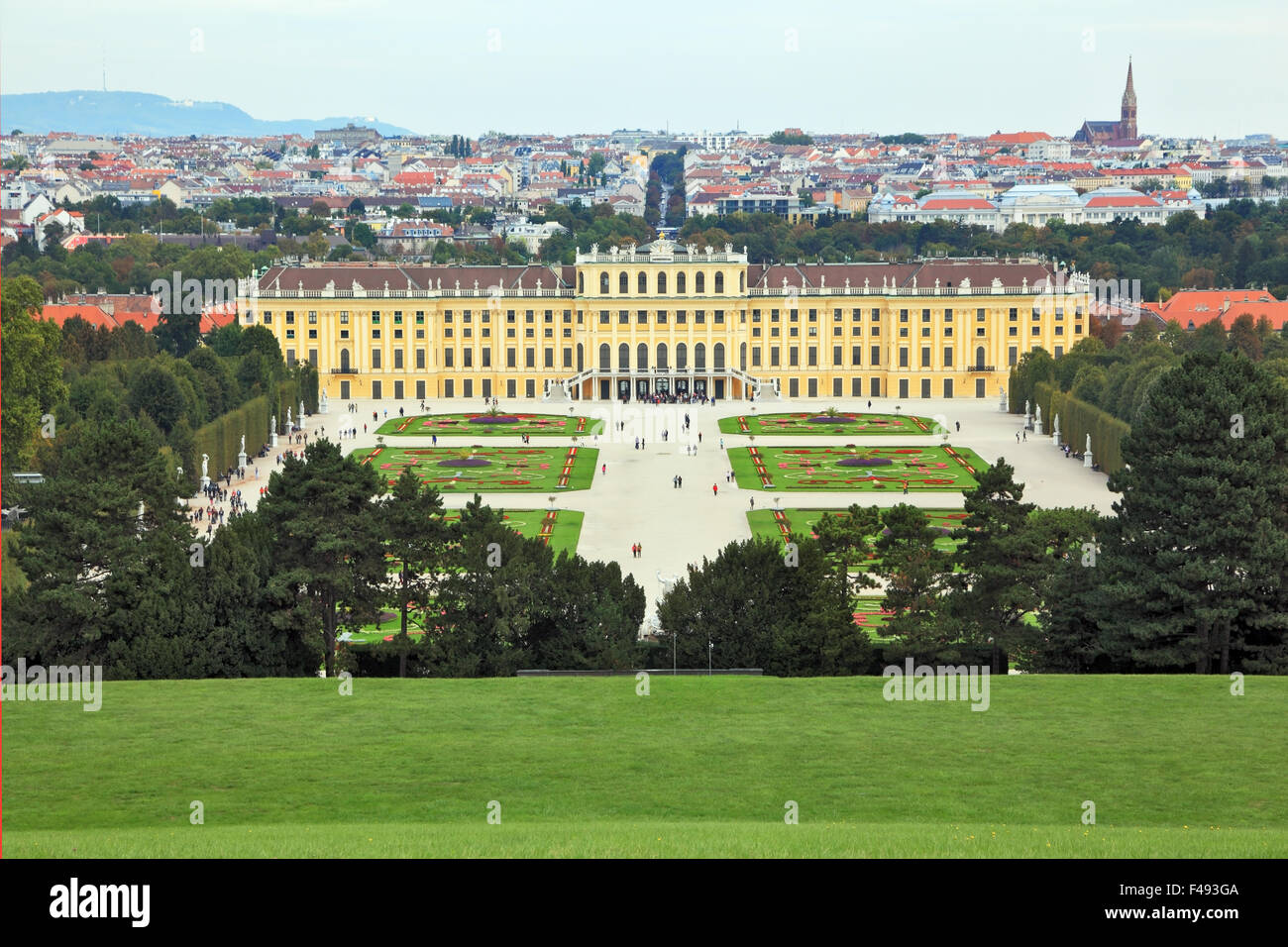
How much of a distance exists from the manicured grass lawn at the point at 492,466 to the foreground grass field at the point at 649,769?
3671cm

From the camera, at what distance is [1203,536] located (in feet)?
119

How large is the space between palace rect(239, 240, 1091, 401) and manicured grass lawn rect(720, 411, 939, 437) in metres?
10.6

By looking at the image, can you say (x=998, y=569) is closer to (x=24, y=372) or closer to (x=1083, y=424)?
(x=24, y=372)

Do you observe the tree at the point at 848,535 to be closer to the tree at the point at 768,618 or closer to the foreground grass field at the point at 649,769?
the tree at the point at 768,618

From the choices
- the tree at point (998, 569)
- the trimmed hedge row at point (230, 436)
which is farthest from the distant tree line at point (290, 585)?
the trimmed hedge row at point (230, 436)

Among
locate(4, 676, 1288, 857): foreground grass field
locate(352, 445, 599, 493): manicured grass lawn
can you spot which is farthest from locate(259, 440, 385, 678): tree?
locate(352, 445, 599, 493): manicured grass lawn

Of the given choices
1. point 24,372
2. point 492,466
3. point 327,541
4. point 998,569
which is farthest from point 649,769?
point 492,466

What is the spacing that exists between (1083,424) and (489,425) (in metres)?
28.4

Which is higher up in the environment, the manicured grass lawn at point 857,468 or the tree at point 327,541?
the tree at point 327,541

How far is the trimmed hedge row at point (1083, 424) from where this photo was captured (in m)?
72.5

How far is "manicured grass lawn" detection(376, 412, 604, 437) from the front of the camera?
88.4m

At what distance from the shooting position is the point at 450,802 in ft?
81.3

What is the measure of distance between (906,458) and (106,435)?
4221 cm
